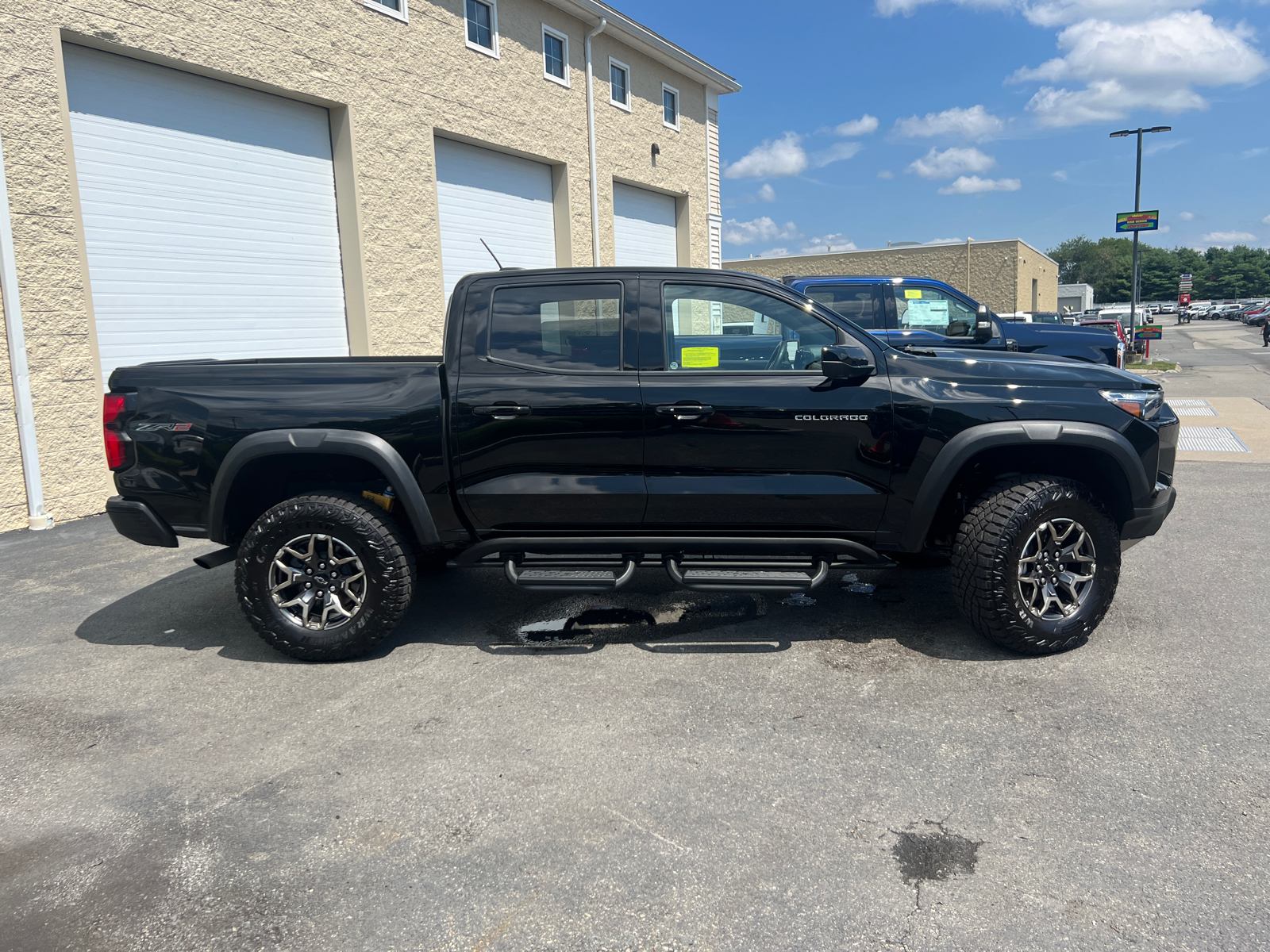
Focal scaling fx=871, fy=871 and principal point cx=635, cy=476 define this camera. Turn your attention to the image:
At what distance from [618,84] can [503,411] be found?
13.5 m

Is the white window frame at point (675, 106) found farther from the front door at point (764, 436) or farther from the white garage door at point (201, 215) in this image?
the front door at point (764, 436)

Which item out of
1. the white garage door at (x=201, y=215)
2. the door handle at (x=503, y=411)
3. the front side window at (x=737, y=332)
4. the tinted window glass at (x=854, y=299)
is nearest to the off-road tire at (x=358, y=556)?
the door handle at (x=503, y=411)

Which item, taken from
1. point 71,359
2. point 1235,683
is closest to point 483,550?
point 1235,683

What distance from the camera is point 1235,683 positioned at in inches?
156

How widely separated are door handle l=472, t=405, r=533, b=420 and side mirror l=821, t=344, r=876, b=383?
147cm

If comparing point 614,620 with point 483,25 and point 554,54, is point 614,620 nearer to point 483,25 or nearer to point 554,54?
point 483,25

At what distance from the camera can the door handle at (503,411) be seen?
14.3ft

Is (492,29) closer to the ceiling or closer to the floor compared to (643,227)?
closer to the ceiling

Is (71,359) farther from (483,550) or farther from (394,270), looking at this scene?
(483,550)

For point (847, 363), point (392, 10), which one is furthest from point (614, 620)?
point (392, 10)

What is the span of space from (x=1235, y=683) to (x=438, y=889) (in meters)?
3.58

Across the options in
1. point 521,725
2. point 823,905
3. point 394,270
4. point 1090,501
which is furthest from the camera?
point 394,270

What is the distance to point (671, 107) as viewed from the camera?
17.6m

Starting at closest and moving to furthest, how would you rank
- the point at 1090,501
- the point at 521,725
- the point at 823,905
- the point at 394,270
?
the point at 823,905
the point at 521,725
the point at 1090,501
the point at 394,270
